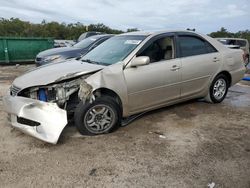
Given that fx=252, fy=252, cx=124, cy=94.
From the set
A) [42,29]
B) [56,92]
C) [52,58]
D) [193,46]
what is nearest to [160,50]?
[193,46]

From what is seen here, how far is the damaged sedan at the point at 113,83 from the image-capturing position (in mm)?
3609

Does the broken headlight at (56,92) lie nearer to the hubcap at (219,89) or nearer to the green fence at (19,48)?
the hubcap at (219,89)

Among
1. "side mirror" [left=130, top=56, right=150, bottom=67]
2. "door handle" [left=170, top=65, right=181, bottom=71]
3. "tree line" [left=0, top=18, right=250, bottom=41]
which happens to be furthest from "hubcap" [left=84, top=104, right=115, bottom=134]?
"tree line" [left=0, top=18, right=250, bottom=41]

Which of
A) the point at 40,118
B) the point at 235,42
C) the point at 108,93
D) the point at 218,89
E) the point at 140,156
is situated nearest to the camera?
the point at 140,156

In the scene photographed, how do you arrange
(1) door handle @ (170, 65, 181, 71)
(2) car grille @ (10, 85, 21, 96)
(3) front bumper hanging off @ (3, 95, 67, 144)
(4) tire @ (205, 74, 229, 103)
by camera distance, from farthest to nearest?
(4) tire @ (205, 74, 229, 103) < (1) door handle @ (170, 65, 181, 71) < (2) car grille @ (10, 85, 21, 96) < (3) front bumper hanging off @ (3, 95, 67, 144)

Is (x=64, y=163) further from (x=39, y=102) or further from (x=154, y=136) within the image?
(x=154, y=136)

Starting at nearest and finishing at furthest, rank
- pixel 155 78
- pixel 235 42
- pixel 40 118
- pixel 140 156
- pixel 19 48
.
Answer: pixel 140 156 → pixel 40 118 → pixel 155 78 → pixel 19 48 → pixel 235 42

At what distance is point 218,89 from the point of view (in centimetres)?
570

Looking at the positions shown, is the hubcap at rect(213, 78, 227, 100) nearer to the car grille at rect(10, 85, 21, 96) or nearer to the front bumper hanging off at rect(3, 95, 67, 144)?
the front bumper hanging off at rect(3, 95, 67, 144)

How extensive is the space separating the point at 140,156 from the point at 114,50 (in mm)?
2107

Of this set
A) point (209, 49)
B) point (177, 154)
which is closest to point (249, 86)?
point (209, 49)

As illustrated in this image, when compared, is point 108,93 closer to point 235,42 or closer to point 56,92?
point 56,92

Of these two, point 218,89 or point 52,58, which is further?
point 52,58

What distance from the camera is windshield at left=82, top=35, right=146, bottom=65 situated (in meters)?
4.32
